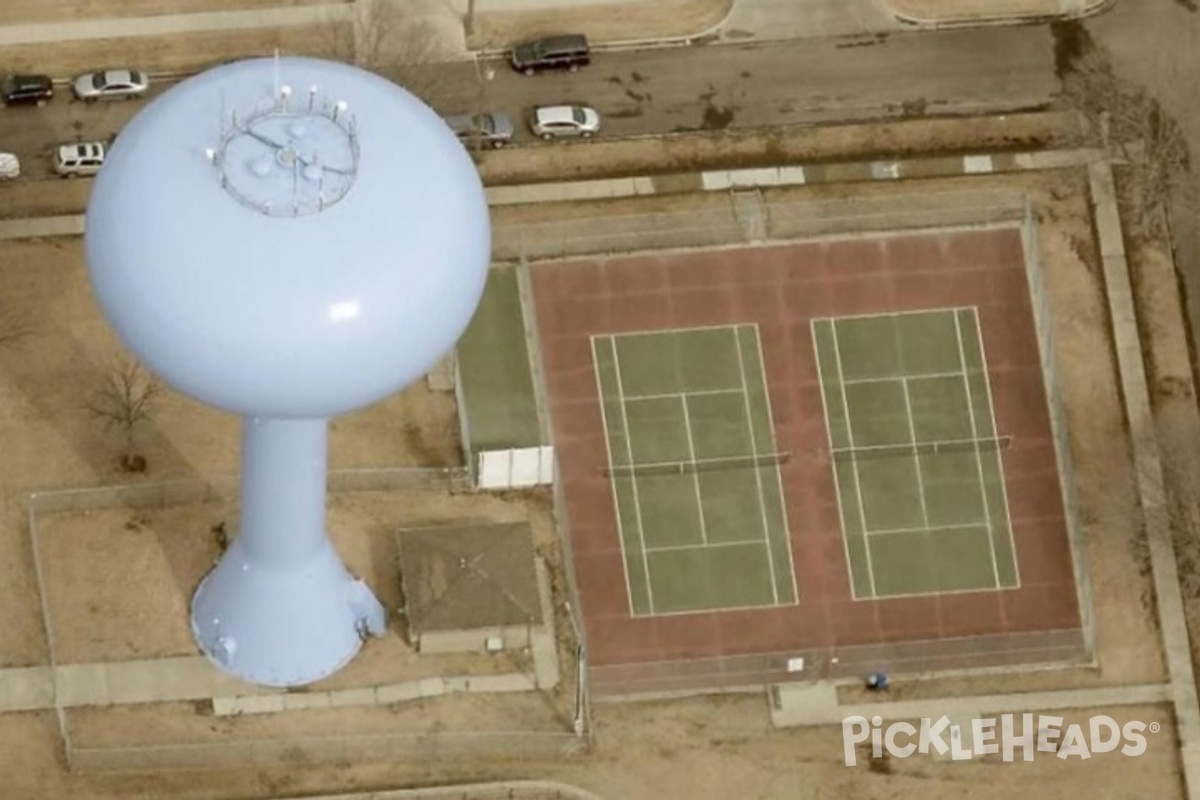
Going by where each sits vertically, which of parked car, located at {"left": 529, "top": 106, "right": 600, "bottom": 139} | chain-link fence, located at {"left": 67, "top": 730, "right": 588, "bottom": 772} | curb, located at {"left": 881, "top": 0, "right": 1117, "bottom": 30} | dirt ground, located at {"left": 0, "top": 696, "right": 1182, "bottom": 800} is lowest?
dirt ground, located at {"left": 0, "top": 696, "right": 1182, "bottom": 800}

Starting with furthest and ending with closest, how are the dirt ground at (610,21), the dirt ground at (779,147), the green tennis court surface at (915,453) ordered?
1. the dirt ground at (610,21)
2. the dirt ground at (779,147)
3. the green tennis court surface at (915,453)

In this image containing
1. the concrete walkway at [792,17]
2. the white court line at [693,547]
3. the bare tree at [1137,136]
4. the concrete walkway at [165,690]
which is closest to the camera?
the concrete walkway at [165,690]

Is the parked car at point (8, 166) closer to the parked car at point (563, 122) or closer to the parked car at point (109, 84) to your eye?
the parked car at point (109, 84)

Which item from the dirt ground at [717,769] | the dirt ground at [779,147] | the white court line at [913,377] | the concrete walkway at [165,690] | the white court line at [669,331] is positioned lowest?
the dirt ground at [717,769]

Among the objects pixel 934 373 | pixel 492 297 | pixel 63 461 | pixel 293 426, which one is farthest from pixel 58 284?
pixel 934 373

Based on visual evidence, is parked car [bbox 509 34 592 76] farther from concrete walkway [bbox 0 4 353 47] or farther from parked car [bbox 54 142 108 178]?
parked car [bbox 54 142 108 178]

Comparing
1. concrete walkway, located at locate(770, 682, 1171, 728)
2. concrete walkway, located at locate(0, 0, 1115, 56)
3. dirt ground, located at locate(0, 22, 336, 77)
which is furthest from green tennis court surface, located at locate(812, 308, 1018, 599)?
dirt ground, located at locate(0, 22, 336, 77)

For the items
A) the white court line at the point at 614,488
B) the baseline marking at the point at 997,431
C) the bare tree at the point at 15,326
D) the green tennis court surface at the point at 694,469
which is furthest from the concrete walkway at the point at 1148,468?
the bare tree at the point at 15,326

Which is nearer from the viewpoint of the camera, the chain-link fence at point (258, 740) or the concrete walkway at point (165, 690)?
the chain-link fence at point (258, 740)
